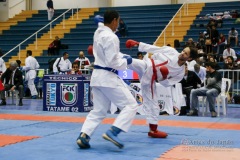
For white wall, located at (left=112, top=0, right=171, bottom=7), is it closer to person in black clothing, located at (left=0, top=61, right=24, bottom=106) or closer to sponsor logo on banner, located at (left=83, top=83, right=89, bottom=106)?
person in black clothing, located at (left=0, top=61, right=24, bottom=106)

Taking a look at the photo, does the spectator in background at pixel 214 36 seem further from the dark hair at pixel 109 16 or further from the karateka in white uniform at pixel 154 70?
the dark hair at pixel 109 16

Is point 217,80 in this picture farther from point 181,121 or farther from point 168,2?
point 168,2

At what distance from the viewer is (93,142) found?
19.3 feet

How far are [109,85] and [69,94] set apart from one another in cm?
571

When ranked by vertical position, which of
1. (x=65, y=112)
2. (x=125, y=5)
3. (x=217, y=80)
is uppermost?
(x=125, y=5)

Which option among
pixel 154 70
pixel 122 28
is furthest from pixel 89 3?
pixel 154 70

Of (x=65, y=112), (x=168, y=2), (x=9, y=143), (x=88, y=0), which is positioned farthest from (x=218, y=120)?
(x=88, y=0)

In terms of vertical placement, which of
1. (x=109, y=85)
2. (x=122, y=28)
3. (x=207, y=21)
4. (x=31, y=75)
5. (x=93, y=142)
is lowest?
(x=93, y=142)

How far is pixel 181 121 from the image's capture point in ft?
28.8

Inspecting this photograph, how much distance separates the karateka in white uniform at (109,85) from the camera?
517 cm

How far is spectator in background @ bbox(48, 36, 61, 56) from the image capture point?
2036 centimetres

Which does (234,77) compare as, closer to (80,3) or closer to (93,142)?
(93,142)

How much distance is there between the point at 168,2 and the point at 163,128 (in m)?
18.5

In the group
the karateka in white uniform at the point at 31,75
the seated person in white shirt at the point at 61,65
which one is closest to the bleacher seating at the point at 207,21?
the seated person in white shirt at the point at 61,65
